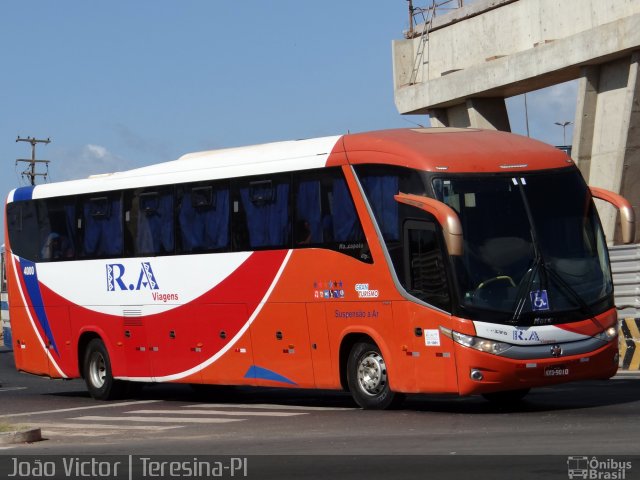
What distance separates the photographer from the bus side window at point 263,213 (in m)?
19.7

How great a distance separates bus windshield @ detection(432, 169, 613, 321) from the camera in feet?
55.1

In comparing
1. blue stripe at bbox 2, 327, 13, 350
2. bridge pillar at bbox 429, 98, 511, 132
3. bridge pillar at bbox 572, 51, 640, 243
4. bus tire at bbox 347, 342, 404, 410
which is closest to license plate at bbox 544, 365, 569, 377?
bus tire at bbox 347, 342, 404, 410

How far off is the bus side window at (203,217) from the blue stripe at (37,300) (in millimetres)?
4434

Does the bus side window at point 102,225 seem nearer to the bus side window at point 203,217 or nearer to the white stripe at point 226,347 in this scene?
the bus side window at point 203,217

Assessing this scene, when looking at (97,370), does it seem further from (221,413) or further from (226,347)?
(221,413)

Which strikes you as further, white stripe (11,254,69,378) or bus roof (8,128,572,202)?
white stripe (11,254,69,378)

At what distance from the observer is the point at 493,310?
16734 mm

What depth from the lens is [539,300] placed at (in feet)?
55.3

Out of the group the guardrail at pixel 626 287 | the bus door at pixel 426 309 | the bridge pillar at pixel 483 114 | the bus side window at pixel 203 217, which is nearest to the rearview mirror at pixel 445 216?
the bus door at pixel 426 309

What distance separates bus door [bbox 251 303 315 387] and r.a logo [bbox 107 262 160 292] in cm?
264

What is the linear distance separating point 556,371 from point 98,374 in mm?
9871

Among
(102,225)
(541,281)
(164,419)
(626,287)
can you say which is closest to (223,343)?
(164,419)

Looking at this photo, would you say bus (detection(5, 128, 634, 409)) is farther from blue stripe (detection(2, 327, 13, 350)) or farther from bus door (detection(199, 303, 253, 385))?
blue stripe (detection(2, 327, 13, 350))
